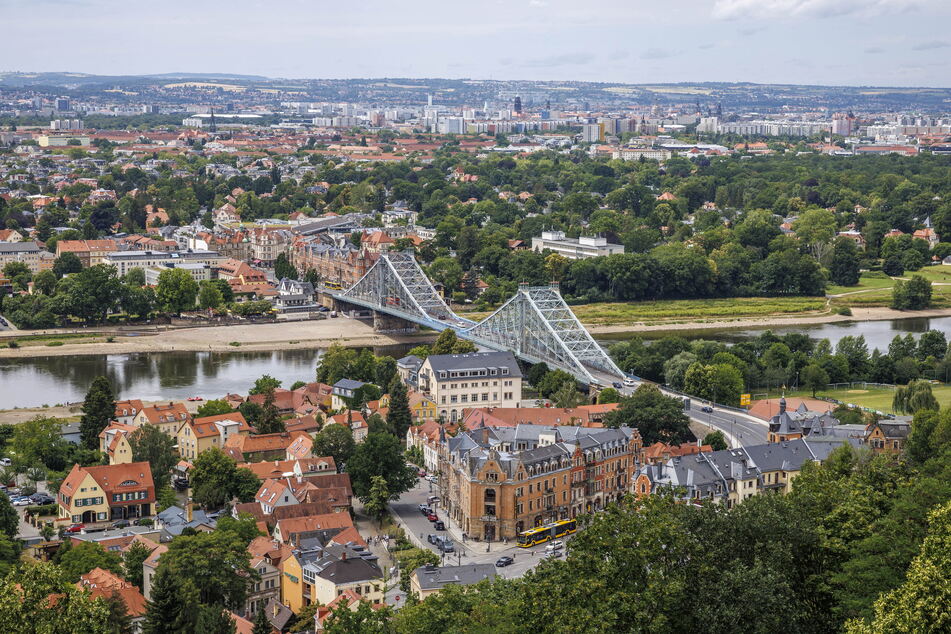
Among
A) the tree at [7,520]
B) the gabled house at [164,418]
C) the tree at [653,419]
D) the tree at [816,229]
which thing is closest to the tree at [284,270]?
the tree at [816,229]

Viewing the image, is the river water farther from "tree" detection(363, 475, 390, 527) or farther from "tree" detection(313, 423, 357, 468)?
"tree" detection(363, 475, 390, 527)

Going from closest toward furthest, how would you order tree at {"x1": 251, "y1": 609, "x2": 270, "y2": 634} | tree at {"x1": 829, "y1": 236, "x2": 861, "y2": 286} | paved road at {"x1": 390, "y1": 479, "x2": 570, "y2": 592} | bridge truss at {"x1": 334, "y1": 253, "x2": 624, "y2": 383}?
tree at {"x1": 251, "y1": 609, "x2": 270, "y2": 634}, paved road at {"x1": 390, "y1": 479, "x2": 570, "y2": 592}, bridge truss at {"x1": 334, "y1": 253, "x2": 624, "y2": 383}, tree at {"x1": 829, "y1": 236, "x2": 861, "y2": 286}

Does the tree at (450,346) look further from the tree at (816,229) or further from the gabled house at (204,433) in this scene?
the tree at (816,229)

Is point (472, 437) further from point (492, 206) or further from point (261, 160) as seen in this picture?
point (261, 160)

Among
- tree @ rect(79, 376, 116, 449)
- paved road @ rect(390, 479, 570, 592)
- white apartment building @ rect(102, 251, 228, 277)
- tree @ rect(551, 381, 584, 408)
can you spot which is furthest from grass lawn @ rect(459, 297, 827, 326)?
paved road @ rect(390, 479, 570, 592)

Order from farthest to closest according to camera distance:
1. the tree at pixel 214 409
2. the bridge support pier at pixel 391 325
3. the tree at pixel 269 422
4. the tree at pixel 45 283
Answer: the tree at pixel 45 283
the bridge support pier at pixel 391 325
the tree at pixel 214 409
the tree at pixel 269 422

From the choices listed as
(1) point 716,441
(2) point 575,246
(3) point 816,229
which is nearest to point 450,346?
(1) point 716,441

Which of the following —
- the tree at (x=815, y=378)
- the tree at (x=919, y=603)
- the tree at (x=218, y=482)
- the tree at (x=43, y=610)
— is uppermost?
the tree at (x=919, y=603)

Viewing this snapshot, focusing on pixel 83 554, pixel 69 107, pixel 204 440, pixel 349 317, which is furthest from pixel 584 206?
pixel 69 107
